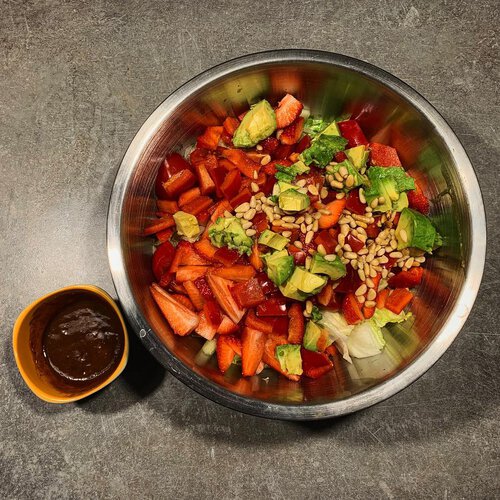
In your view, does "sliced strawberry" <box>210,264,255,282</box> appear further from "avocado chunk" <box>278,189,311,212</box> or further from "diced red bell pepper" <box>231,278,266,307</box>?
"avocado chunk" <box>278,189,311,212</box>

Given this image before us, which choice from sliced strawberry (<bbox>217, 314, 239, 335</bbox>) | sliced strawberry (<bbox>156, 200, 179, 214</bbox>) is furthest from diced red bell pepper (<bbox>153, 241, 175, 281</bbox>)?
sliced strawberry (<bbox>217, 314, 239, 335</bbox>)

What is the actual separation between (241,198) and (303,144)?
312mm

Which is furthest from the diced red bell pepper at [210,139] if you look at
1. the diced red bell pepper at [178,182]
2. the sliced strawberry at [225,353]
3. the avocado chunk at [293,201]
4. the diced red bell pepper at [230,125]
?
the sliced strawberry at [225,353]

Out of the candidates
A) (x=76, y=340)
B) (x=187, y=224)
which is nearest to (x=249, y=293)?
(x=187, y=224)

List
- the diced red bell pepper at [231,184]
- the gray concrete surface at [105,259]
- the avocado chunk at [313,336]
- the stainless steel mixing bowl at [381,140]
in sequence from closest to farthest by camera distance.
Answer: the stainless steel mixing bowl at [381,140] → the avocado chunk at [313,336] → the diced red bell pepper at [231,184] → the gray concrete surface at [105,259]

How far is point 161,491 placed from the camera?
1.87 meters

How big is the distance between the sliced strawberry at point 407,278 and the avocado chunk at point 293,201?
1.41ft

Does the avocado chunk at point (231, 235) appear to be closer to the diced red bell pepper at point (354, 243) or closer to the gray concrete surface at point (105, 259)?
the diced red bell pepper at point (354, 243)

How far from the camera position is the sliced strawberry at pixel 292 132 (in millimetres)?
1763

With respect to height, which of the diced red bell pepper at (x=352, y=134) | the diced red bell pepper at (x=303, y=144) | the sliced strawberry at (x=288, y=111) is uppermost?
the sliced strawberry at (x=288, y=111)

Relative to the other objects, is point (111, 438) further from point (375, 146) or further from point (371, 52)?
point (371, 52)

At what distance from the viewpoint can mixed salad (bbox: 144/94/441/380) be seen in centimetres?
161

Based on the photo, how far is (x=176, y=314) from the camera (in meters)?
1.64

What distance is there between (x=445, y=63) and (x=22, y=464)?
236 cm
